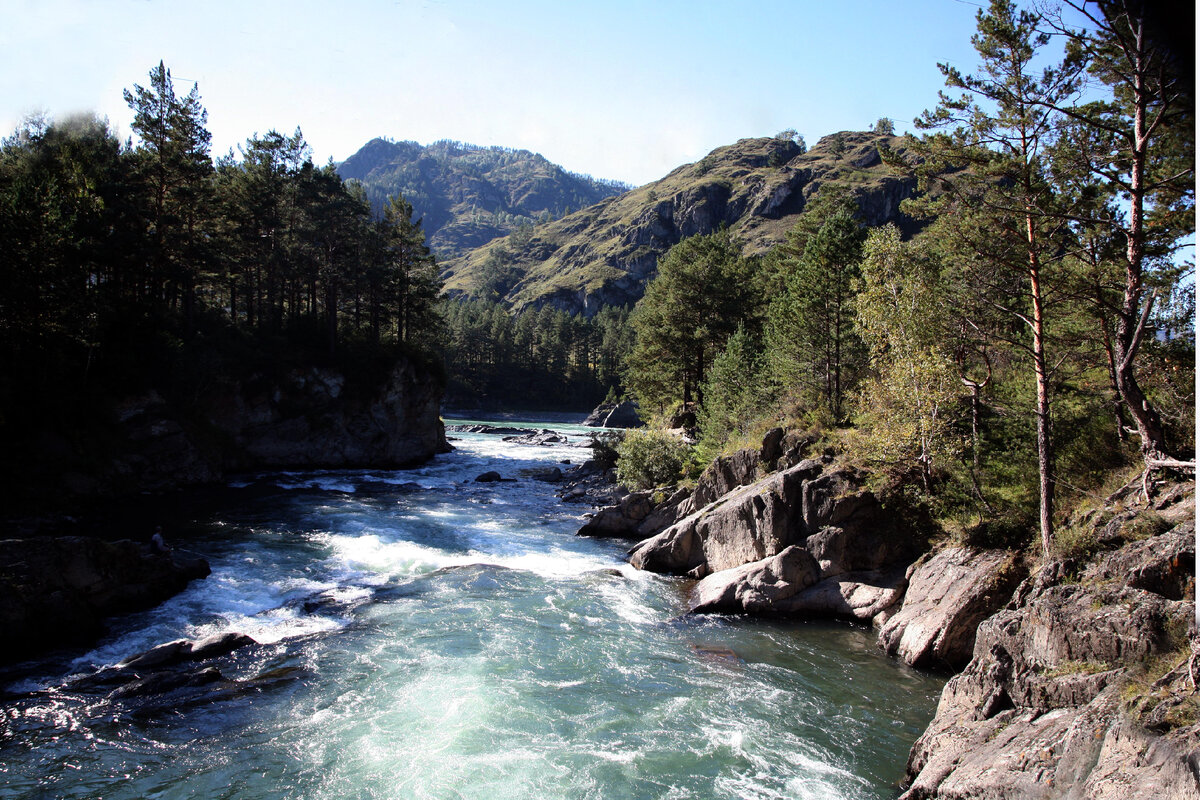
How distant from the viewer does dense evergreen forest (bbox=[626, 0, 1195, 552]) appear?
11867 mm

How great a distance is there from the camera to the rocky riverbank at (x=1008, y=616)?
7.01 m

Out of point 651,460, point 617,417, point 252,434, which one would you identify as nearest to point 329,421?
point 252,434

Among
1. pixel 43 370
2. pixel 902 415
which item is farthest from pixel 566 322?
pixel 902 415

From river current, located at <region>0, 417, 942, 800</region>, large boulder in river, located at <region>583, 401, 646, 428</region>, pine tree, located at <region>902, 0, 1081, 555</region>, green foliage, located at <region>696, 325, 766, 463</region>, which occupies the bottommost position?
river current, located at <region>0, 417, 942, 800</region>

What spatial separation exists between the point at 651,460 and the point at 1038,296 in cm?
1971

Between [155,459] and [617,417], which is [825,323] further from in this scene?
[617,417]

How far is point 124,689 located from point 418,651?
5751 millimetres

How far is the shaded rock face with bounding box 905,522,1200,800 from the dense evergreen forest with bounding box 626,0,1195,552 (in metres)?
2.84

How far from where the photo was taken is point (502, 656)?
14.8 meters

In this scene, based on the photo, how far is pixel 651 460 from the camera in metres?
32.0

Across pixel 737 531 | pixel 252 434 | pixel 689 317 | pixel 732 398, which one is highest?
pixel 689 317

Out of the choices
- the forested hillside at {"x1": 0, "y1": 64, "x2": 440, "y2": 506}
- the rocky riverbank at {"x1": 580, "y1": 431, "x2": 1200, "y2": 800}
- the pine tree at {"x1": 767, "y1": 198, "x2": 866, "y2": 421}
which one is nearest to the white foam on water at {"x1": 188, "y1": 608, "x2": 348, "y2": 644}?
the rocky riverbank at {"x1": 580, "y1": 431, "x2": 1200, "y2": 800}

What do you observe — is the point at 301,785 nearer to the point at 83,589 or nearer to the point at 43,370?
the point at 83,589

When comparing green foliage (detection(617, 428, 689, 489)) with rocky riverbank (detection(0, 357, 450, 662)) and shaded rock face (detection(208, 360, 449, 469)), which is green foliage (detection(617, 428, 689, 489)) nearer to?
rocky riverbank (detection(0, 357, 450, 662))
